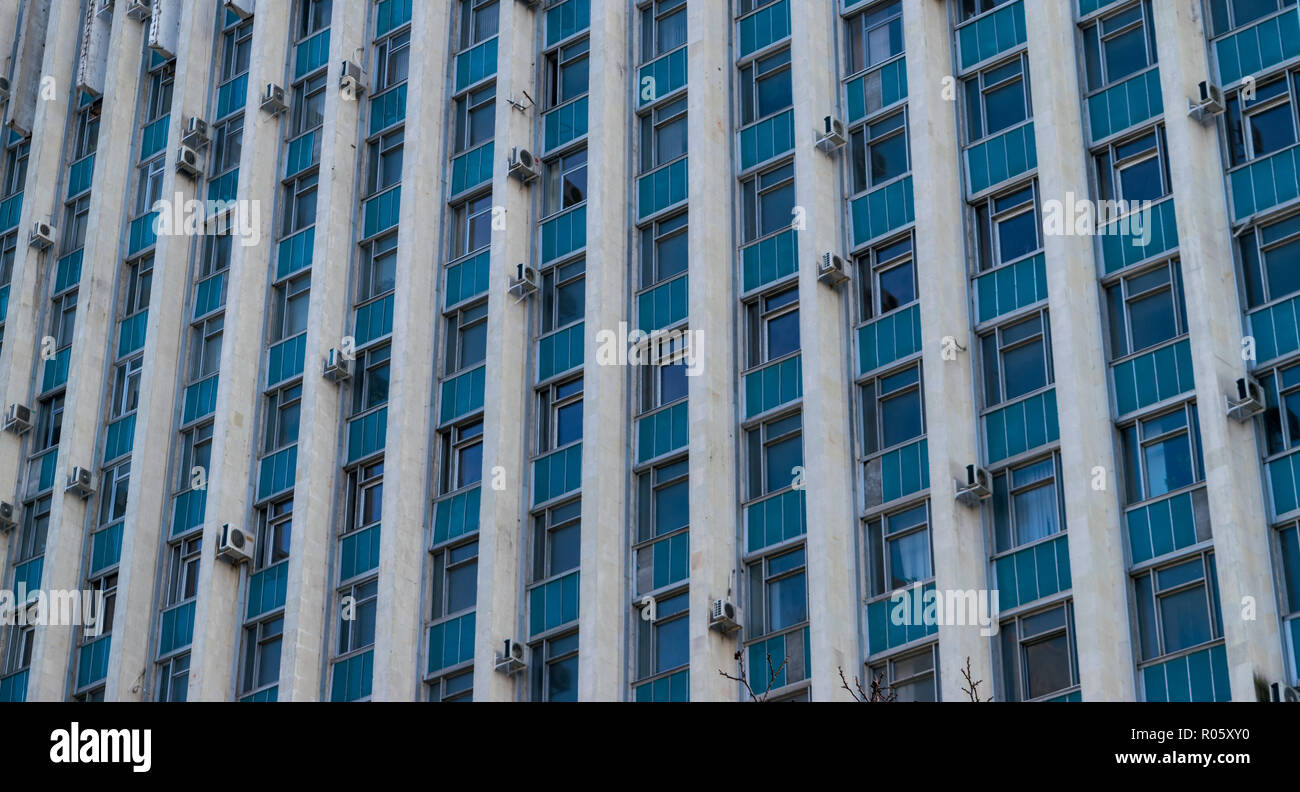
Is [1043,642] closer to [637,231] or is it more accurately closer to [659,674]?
[659,674]

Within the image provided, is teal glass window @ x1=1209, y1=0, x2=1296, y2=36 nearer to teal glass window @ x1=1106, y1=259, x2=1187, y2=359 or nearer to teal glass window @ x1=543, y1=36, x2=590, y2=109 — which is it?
teal glass window @ x1=1106, y1=259, x2=1187, y2=359

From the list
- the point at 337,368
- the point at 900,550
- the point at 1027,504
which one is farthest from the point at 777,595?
the point at 337,368

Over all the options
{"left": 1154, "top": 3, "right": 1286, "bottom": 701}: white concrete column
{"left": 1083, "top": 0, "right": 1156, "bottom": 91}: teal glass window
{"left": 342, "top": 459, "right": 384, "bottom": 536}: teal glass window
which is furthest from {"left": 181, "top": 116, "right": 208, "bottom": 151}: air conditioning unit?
{"left": 1154, "top": 3, "right": 1286, "bottom": 701}: white concrete column

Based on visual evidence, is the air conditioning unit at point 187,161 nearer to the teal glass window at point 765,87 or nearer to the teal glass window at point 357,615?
the teal glass window at point 357,615

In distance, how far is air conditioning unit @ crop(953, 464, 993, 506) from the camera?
35938mm

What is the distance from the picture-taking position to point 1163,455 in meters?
34.7

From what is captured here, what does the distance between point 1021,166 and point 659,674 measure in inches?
440

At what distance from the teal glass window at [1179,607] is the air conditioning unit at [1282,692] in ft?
4.46

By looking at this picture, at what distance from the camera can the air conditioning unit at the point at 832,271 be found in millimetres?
39688

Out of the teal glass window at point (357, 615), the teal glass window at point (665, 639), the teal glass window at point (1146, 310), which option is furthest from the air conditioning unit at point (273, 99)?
the teal glass window at point (1146, 310)

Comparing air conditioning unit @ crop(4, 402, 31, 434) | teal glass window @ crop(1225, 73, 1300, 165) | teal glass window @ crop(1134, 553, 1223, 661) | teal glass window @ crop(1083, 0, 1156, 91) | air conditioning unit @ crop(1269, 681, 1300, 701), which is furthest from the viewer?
air conditioning unit @ crop(4, 402, 31, 434)

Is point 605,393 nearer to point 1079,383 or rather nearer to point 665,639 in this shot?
point 665,639

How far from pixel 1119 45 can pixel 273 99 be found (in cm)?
2155

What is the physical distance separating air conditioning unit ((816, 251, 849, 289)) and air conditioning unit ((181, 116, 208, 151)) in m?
19.4
